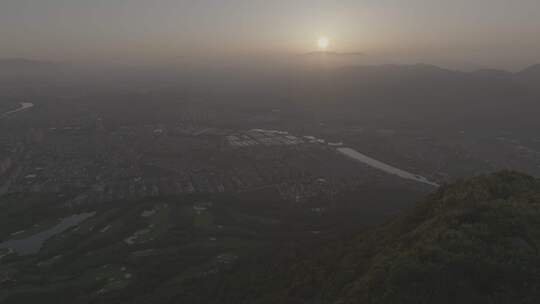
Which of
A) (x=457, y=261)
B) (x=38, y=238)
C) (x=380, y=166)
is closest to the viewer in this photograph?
(x=457, y=261)

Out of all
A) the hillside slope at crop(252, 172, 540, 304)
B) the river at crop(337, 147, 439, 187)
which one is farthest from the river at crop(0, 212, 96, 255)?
the river at crop(337, 147, 439, 187)

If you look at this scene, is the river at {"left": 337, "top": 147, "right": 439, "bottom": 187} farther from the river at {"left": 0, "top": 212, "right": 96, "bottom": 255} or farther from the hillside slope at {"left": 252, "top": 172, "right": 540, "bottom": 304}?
the river at {"left": 0, "top": 212, "right": 96, "bottom": 255}

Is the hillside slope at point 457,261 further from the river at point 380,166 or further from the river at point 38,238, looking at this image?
the river at point 380,166

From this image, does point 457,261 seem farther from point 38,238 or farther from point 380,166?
point 380,166

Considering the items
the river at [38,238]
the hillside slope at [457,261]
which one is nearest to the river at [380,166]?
the hillside slope at [457,261]

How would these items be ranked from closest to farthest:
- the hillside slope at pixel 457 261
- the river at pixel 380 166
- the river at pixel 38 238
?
the hillside slope at pixel 457 261
the river at pixel 38 238
the river at pixel 380 166

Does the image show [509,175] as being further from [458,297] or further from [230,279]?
[230,279]

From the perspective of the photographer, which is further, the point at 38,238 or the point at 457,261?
the point at 38,238

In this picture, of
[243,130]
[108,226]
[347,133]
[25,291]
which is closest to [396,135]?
[347,133]

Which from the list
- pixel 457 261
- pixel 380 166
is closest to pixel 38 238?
pixel 457 261

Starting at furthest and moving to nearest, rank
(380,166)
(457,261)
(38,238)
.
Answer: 1. (380,166)
2. (38,238)
3. (457,261)

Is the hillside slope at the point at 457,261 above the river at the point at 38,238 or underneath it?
above
